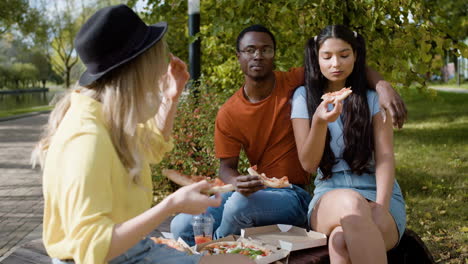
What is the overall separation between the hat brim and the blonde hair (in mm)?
38

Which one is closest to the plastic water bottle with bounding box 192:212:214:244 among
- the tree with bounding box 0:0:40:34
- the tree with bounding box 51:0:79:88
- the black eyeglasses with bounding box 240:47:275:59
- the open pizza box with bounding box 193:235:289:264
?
the open pizza box with bounding box 193:235:289:264

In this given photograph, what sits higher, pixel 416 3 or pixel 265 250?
pixel 416 3

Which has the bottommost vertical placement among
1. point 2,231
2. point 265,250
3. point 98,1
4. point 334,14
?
point 2,231

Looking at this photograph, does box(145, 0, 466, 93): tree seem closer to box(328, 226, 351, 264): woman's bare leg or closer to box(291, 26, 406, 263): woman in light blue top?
box(291, 26, 406, 263): woman in light blue top

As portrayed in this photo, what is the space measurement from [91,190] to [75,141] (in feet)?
0.64

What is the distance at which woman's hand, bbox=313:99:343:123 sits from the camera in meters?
2.86

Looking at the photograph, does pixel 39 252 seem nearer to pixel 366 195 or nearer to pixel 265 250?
pixel 265 250

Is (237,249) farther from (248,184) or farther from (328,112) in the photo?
(328,112)

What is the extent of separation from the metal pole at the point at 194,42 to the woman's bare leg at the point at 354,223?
13.9ft

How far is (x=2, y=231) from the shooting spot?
234 inches

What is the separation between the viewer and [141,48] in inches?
81.5

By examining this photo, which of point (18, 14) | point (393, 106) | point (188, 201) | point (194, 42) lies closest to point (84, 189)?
point (188, 201)

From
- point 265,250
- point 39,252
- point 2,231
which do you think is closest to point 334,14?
point 265,250

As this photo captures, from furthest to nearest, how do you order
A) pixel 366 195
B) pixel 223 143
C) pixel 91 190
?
1. pixel 223 143
2. pixel 366 195
3. pixel 91 190
